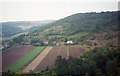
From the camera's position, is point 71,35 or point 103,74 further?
point 71,35

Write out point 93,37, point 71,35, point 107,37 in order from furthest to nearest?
1. point 71,35
2. point 93,37
3. point 107,37

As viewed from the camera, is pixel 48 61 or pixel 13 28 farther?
pixel 13 28

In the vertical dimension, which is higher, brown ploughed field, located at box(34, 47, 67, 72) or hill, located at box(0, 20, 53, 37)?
hill, located at box(0, 20, 53, 37)

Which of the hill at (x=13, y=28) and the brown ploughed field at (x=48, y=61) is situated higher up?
the hill at (x=13, y=28)

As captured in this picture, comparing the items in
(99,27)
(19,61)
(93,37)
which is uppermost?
A: (99,27)

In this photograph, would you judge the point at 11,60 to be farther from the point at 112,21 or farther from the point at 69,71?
the point at 112,21

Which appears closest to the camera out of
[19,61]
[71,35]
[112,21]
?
[19,61]

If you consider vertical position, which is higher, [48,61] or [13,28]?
[13,28]

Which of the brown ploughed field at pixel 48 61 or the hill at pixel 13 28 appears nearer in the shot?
the brown ploughed field at pixel 48 61

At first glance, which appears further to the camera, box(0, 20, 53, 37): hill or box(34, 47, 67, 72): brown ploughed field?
box(0, 20, 53, 37): hill

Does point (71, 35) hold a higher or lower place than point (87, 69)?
higher

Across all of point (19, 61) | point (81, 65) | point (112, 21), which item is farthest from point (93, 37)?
point (19, 61)
